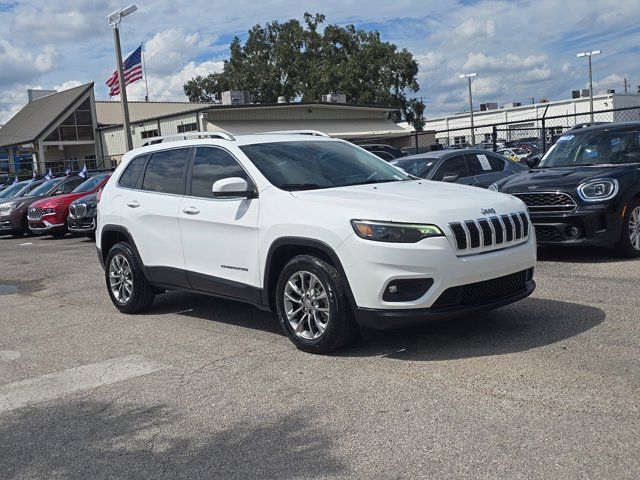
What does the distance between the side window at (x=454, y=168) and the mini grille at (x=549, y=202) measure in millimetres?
3440

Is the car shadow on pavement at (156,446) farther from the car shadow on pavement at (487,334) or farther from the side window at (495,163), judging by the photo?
the side window at (495,163)

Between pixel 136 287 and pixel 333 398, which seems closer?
pixel 333 398

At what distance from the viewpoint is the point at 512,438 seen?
12.4ft

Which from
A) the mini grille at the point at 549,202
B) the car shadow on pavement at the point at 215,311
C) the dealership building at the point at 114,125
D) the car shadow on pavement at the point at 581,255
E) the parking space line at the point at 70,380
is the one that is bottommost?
the parking space line at the point at 70,380

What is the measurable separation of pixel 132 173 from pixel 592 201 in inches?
212

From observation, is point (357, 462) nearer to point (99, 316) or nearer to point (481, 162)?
point (99, 316)

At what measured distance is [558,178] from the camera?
9.01 metres

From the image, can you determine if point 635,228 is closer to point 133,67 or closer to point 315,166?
point 315,166

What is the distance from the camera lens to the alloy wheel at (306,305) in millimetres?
5457

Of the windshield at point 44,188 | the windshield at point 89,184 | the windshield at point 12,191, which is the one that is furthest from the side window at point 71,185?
the windshield at point 12,191

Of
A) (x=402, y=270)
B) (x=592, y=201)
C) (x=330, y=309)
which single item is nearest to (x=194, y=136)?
(x=330, y=309)

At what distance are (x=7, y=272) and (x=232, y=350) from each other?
836 cm

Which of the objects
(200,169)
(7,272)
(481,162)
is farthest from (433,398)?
(7,272)

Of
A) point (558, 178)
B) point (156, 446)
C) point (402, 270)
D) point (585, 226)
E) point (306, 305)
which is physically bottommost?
point (156, 446)
